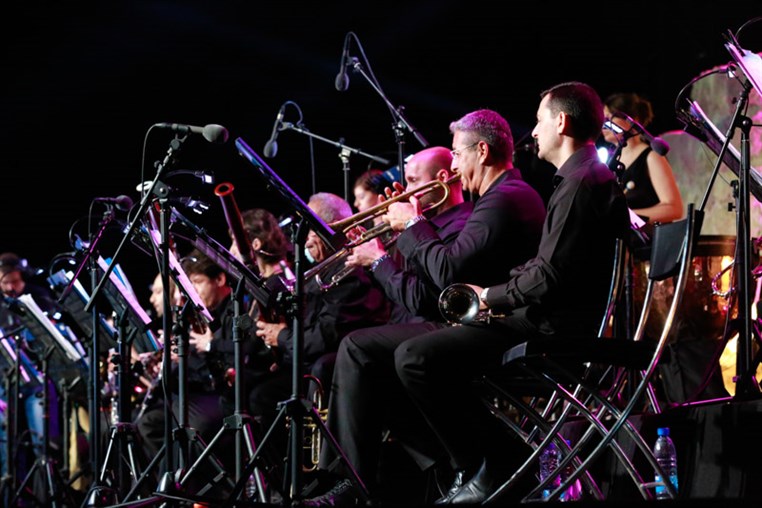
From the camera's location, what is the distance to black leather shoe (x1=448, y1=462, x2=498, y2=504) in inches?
136

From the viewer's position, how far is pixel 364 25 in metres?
7.99

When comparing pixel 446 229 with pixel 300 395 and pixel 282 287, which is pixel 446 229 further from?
pixel 300 395

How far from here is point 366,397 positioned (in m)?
3.96

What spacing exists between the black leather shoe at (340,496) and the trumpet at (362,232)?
3.21 feet

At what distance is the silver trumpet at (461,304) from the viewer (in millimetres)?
3492

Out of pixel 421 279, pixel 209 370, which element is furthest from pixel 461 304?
pixel 209 370

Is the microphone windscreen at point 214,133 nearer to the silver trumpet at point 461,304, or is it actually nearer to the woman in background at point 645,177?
the silver trumpet at point 461,304

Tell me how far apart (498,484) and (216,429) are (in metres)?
2.42

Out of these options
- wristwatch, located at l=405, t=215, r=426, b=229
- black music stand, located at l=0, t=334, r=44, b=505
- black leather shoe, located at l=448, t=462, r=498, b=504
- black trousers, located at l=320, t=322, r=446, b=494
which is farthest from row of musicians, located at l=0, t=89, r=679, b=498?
black music stand, located at l=0, t=334, r=44, b=505

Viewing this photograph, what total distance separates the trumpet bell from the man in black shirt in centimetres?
4

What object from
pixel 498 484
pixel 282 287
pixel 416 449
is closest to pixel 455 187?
pixel 282 287

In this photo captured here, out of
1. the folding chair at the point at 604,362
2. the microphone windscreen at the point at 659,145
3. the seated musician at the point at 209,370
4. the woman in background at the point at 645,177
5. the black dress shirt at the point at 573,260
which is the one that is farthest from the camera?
the seated musician at the point at 209,370

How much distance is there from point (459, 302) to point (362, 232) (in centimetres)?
102

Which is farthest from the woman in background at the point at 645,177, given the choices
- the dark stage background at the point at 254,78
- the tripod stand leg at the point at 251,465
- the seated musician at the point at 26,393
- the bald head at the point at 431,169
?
the seated musician at the point at 26,393
